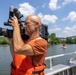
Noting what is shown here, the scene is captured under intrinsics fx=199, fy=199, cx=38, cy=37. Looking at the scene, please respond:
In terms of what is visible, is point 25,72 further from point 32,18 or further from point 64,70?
point 64,70

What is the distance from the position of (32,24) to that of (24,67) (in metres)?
0.43

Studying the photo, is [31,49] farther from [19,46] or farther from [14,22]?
[14,22]

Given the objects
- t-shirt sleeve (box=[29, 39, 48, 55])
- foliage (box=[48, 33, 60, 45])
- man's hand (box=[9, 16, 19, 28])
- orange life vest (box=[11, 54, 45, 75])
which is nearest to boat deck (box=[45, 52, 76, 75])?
orange life vest (box=[11, 54, 45, 75])

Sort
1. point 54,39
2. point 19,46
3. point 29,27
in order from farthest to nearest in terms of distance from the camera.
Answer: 1. point 54,39
2. point 29,27
3. point 19,46

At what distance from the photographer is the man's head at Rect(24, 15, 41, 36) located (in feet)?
6.27

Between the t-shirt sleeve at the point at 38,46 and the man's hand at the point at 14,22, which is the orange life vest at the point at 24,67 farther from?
the man's hand at the point at 14,22

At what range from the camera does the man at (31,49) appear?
184cm

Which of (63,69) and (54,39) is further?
(54,39)

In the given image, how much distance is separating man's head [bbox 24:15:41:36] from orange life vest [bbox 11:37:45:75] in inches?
10.7

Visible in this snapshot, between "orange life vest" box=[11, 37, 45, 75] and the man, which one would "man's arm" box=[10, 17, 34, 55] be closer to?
the man

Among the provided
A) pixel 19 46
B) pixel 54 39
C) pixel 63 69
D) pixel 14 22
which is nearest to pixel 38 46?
pixel 19 46

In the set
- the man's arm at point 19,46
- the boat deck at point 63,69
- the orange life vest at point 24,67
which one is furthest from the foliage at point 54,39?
the man's arm at point 19,46

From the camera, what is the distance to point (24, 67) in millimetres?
1947

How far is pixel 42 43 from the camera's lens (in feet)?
6.21
